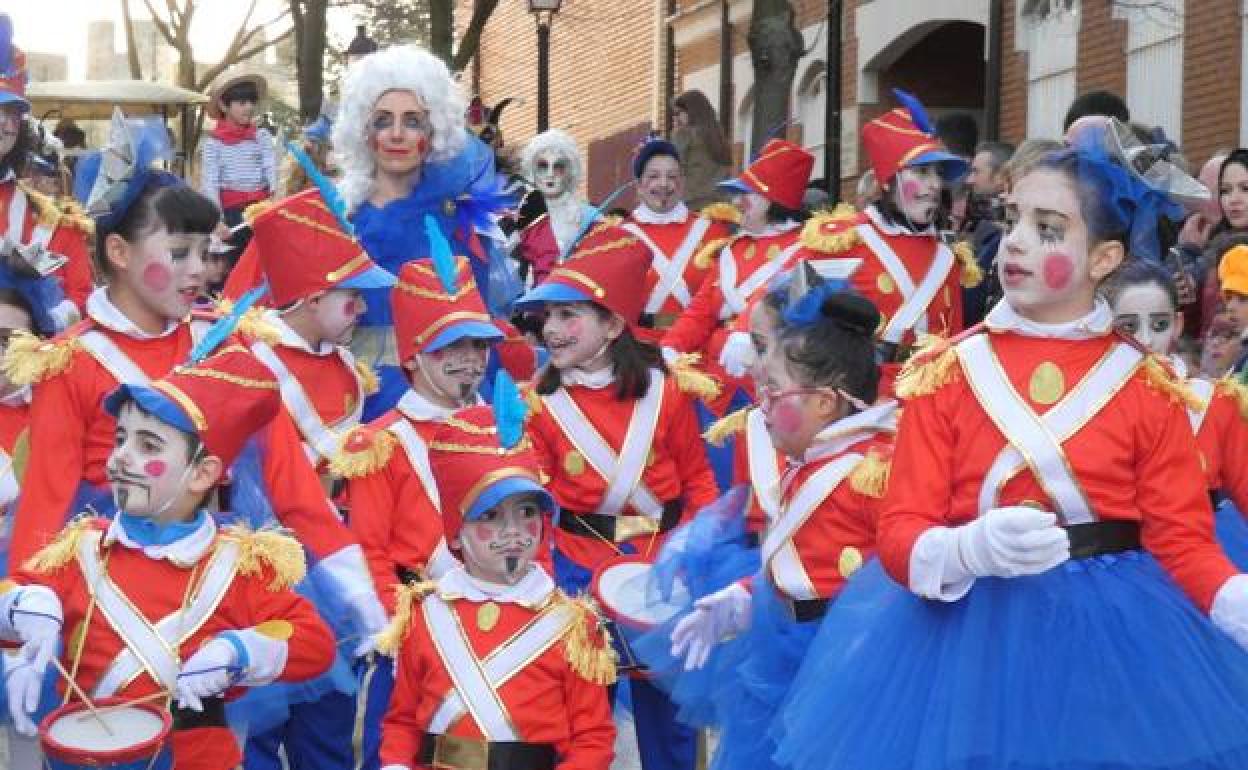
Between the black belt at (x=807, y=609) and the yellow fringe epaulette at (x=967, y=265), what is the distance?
14.6 ft

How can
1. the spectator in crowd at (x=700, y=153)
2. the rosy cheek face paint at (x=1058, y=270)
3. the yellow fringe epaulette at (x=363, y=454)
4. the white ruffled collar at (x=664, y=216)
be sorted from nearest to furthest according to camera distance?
the rosy cheek face paint at (x=1058, y=270) < the yellow fringe epaulette at (x=363, y=454) < the white ruffled collar at (x=664, y=216) < the spectator in crowd at (x=700, y=153)

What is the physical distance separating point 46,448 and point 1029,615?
301 cm

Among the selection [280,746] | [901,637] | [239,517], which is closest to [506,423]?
[239,517]

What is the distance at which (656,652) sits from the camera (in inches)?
277

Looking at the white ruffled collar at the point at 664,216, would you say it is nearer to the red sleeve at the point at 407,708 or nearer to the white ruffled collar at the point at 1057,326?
the red sleeve at the point at 407,708

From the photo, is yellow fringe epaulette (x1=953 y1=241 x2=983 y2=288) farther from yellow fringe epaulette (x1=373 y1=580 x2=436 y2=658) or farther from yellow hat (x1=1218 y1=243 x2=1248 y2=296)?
yellow fringe epaulette (x1=373 y1=580 x2=436 y2=658)

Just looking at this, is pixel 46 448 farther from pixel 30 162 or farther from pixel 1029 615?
pixel 30 162

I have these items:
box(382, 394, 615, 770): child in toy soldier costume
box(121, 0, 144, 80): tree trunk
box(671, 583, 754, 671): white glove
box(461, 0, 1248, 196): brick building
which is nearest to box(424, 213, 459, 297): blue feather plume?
box(382, 394, 615, 770): child in toy soldier costume

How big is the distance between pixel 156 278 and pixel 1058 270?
9.36 feet

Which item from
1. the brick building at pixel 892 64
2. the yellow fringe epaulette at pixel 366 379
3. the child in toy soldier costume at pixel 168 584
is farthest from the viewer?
the brick building at pixel 892 64

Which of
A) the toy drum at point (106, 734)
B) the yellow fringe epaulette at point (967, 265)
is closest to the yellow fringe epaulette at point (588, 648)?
the toy drum at point (106, 734)

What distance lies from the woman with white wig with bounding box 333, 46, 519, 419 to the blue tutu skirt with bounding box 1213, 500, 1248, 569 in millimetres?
3578

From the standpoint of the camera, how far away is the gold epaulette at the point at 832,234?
10.5m

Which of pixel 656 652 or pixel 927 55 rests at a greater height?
pixel 927 55
